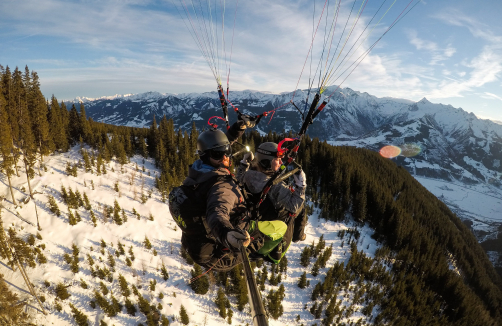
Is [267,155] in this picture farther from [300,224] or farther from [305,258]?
[305,258]

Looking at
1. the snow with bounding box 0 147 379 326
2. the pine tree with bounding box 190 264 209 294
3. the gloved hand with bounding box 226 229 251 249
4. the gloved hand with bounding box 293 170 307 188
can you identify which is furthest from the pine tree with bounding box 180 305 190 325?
the gloved hand with bounding box 226 229 251 249

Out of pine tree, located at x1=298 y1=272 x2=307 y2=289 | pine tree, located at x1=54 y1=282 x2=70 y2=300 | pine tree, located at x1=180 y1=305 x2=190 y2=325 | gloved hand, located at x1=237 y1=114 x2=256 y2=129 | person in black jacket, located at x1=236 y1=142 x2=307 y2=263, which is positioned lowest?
pine tree, located at x1=298 y1=272 x2=307 y2=289

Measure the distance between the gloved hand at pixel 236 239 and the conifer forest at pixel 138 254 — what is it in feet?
72.5

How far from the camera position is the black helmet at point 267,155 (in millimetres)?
5578

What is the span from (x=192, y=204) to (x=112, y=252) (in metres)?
26.4

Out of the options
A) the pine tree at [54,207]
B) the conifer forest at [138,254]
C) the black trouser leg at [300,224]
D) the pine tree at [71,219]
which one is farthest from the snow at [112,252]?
the black trouser leg at [300,224]

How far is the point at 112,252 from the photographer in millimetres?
23844

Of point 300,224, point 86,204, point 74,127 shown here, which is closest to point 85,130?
point 74,127

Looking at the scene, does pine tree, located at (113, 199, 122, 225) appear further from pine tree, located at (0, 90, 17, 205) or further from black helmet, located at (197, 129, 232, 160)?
black helmet, located at (197, 129, 232, 160)

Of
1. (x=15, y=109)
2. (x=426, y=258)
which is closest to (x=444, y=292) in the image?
(x=426, y=258)

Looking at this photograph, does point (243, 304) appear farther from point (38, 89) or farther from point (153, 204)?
point (38, 89)

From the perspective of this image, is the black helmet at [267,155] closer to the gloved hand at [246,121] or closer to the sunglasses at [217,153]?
the sunglasses at [217,153]

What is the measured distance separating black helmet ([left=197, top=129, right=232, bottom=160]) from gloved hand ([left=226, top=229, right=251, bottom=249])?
1.96m

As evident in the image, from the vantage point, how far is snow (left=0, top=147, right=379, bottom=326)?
2020 cm
